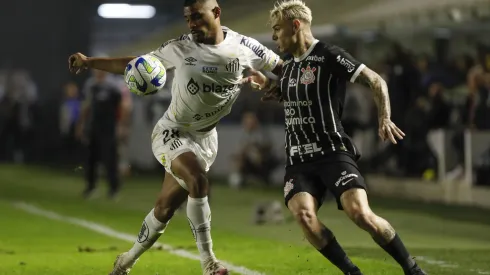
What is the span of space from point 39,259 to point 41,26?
30152 mm

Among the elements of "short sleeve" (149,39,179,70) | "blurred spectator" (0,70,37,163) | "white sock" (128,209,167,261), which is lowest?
"blurred spectator" (0,70,37,163)

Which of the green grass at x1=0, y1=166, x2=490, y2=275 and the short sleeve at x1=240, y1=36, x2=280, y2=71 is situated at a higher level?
the short sleeve at x1=240, y1=36, x2=280, y2=71

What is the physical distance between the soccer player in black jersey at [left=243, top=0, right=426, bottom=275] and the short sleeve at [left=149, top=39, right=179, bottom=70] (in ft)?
2.59

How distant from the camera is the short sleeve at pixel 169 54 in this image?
29.5ft

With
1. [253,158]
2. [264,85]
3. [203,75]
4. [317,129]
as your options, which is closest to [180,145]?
[203,75]

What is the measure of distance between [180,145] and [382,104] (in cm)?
167

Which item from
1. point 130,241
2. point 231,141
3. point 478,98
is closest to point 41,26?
point 231,141

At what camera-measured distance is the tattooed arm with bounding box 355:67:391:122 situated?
328 inches

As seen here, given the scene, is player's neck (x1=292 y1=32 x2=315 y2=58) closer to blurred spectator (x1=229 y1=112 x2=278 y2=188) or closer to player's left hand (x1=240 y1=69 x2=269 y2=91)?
player's left hand (x1=240 y1=69 x2=269 y2=91)

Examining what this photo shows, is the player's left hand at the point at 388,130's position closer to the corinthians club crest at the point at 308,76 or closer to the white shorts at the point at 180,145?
the corinthians club crest at the point at 308,76

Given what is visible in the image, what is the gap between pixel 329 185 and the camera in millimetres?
8555

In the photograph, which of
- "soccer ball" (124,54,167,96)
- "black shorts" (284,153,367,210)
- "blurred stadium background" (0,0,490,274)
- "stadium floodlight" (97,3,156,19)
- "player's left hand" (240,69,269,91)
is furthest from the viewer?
"stadium floodlight" (97,3,156,19)

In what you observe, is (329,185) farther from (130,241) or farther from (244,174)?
(244,174)

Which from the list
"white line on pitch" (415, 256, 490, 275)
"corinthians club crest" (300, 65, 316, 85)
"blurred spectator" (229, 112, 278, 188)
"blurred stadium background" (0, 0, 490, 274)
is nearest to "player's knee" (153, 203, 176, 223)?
"corinthians club crest" (300, 65, 316, 85)
